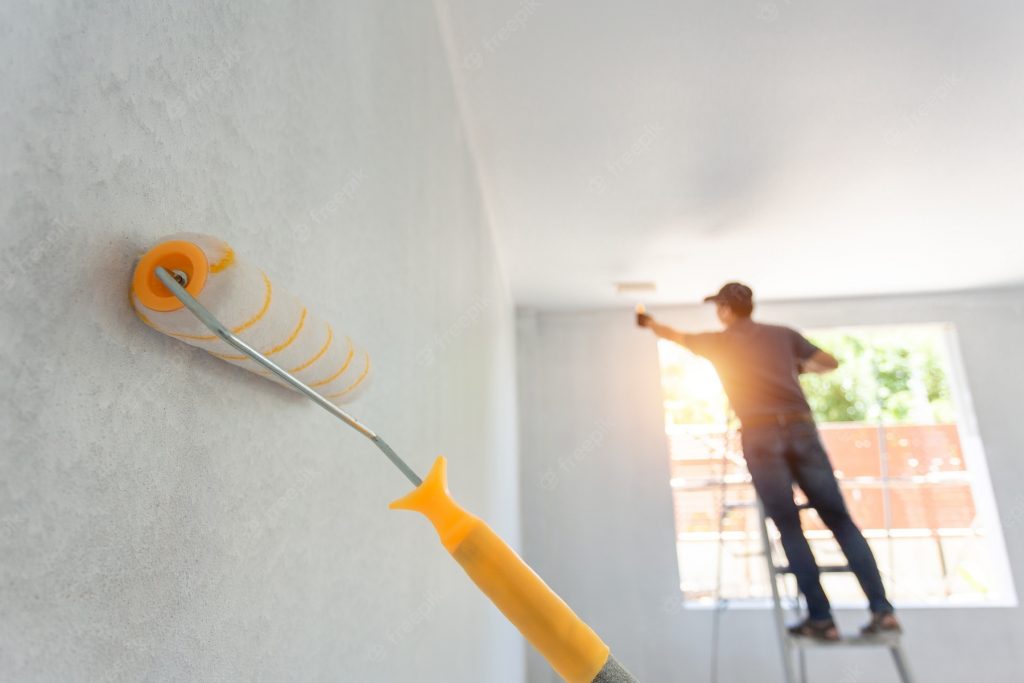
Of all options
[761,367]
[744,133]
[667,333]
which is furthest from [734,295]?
[744,133]

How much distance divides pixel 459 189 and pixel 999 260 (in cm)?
328

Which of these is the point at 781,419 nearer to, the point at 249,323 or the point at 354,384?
the point at 354,384

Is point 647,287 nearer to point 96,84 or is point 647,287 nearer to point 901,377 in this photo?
point 96,84

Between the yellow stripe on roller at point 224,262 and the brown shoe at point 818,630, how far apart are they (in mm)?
2533

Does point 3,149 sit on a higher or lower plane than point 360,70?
lower

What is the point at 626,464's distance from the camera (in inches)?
151

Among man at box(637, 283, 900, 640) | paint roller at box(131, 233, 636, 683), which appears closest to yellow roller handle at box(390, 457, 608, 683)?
paint roller at box(131, 233, 636, 683)

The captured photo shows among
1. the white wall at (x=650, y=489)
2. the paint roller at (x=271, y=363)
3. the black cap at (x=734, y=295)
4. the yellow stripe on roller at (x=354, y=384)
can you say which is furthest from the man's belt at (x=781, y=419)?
the paint roller at (x=271, y=363)

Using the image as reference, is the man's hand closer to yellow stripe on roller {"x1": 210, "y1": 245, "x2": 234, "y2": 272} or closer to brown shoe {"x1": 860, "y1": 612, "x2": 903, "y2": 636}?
brown shoe {"x1": 860, "y1": 612, "x2": 903, "y2": 636}

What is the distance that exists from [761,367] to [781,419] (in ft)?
0.72

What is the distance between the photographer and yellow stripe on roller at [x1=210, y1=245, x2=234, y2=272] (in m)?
0.39

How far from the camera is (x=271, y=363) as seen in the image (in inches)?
15.6

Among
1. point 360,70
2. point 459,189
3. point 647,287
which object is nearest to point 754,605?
point 647,287

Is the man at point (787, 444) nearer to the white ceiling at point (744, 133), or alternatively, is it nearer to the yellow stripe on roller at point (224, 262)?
the white ceiling at point (744, 133)
